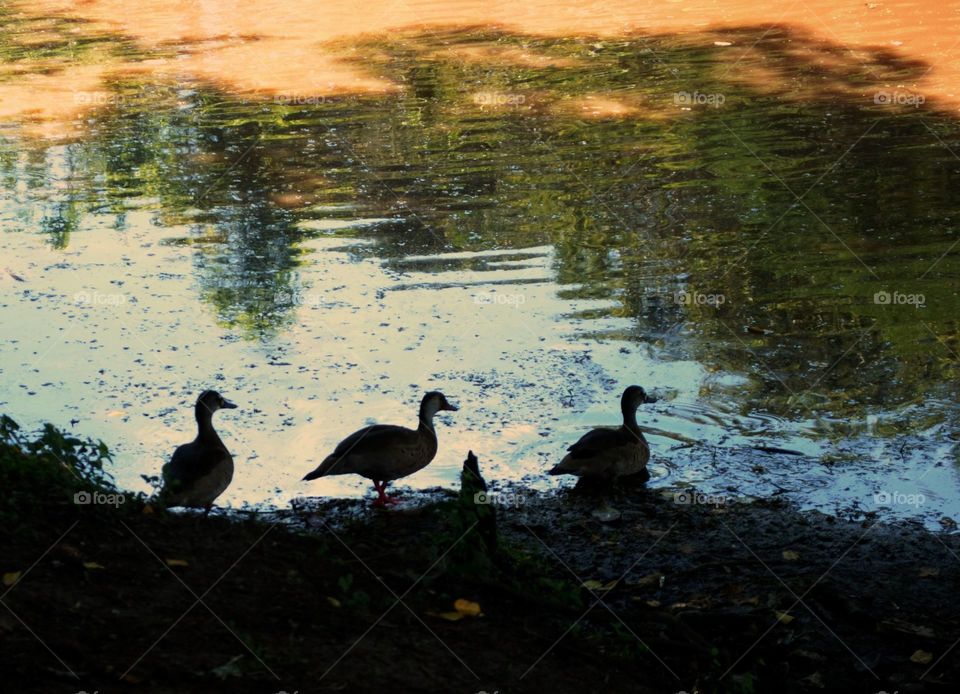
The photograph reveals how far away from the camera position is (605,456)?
26.5 feet

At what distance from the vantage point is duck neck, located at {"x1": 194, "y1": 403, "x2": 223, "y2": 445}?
25.7 ft

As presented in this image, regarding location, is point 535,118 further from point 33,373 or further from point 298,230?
point 33,373

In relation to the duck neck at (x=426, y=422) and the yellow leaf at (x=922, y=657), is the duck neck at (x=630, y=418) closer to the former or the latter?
the duck neck at (x=426, y=422)

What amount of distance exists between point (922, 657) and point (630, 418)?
9.84ft

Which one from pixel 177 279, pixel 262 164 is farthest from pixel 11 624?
pixel 262 164

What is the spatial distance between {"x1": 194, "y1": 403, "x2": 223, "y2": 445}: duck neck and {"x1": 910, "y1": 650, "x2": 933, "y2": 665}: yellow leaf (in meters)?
4.27

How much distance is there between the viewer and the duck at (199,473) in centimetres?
736

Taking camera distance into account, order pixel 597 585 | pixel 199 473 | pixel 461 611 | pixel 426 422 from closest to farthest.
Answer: pixel 461 611
pixel 597 585
pixel 199 473
pixel 426 422

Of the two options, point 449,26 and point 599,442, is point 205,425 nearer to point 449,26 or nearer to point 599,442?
point 599,442

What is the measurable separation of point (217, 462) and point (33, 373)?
11.9 ft

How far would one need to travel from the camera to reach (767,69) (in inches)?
798

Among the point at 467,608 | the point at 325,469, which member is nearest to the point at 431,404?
the point at 325,469

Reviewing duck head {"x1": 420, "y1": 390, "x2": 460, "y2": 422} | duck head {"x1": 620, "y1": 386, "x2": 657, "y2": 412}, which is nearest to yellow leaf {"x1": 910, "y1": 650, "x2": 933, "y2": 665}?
duck head {"x1": 620, "y1": 386, "x2": 657, "y2": 412}

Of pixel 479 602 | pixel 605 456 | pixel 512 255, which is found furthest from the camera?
pixel 512 255
